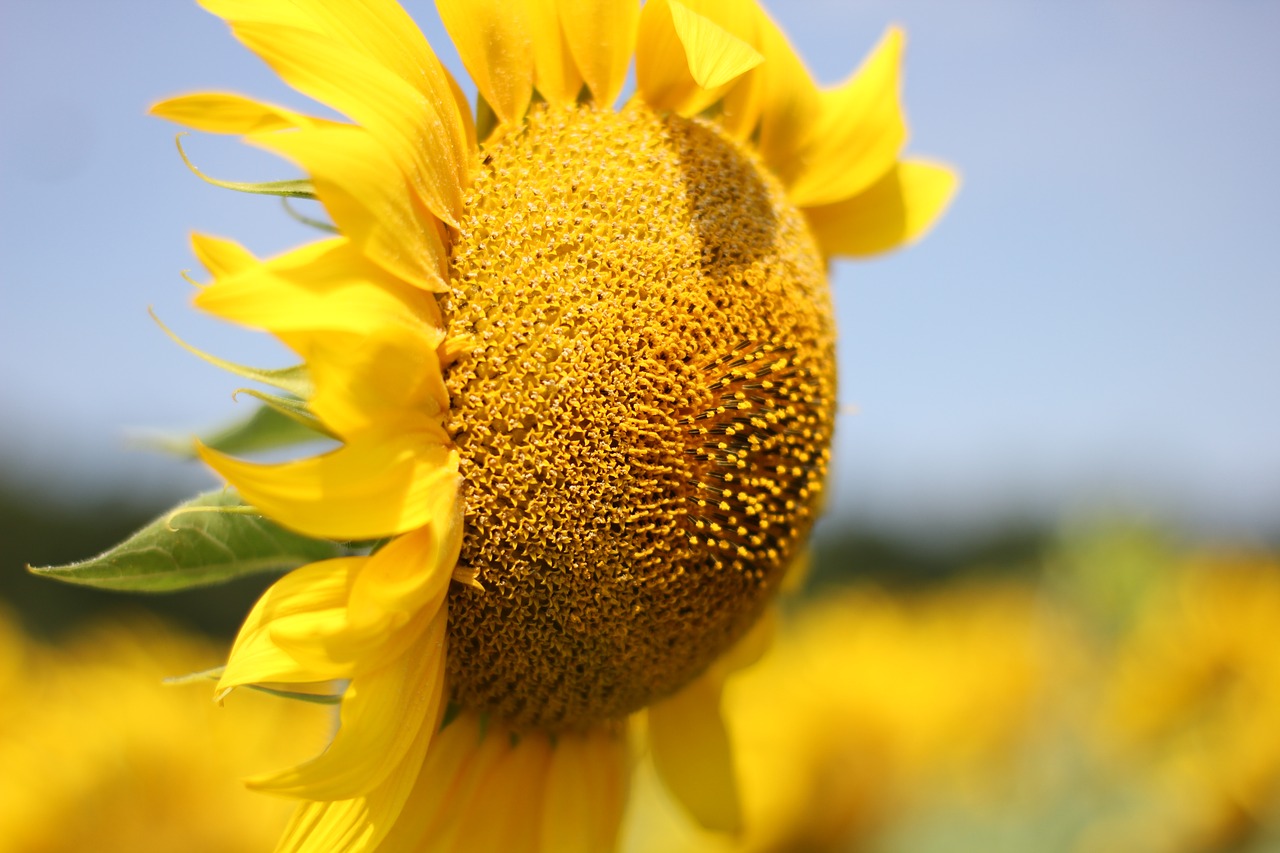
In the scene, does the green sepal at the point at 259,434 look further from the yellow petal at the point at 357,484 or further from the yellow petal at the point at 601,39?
the yellow petal at the point at 601,39

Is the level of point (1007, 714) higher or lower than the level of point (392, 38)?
lower

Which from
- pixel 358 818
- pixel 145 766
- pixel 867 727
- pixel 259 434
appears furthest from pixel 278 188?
pixel 867 727

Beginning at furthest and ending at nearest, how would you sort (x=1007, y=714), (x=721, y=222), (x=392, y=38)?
(x=1007, y=714) < (x=721, y=222) < (x=392, y=38)

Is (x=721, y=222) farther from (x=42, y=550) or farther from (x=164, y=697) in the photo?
(x=42, y=550)

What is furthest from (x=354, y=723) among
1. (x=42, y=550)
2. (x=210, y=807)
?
(x=42, y=550)

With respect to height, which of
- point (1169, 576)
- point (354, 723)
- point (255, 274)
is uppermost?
point (255, 274)

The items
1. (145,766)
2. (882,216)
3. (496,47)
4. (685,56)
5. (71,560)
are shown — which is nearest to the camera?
(496,47)

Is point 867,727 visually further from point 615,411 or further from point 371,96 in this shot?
point 371,96

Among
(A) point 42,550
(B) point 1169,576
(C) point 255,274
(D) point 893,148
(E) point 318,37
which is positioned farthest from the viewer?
(A) point 42,550
